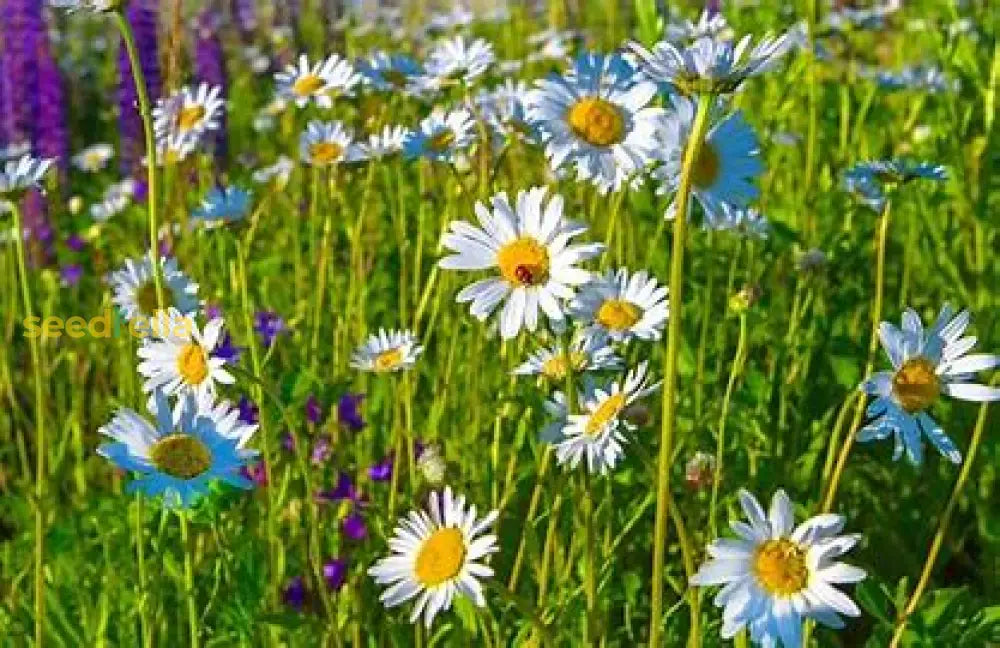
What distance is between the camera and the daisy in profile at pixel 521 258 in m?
1.03

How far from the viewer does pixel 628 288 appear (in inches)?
51.7

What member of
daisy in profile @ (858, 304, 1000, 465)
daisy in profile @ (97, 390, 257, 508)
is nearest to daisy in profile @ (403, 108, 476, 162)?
daisy in profile @ (97, 390, 257, 508)

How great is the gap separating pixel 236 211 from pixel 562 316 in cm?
67

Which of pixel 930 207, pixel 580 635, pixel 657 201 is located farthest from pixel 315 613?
pixel 930 207

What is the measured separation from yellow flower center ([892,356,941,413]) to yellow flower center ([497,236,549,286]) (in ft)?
0.79

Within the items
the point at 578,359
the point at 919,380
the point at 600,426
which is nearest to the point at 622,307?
the point at 578,359

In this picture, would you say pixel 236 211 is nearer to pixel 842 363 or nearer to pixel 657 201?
pixel 842 363

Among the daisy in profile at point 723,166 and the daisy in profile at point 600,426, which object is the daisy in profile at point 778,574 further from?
the daisy in profile at point 723,166

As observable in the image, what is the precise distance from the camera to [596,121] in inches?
48.7

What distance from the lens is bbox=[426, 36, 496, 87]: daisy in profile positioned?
166 centimetres

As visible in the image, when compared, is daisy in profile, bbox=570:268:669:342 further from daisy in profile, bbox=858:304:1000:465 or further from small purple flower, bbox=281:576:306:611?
small purple flower, bbox=281:576:306:611

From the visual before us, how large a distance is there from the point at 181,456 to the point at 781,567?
0.43m

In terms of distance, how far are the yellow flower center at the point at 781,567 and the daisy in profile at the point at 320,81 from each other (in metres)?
1.06

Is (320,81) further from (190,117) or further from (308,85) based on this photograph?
(190,117)
